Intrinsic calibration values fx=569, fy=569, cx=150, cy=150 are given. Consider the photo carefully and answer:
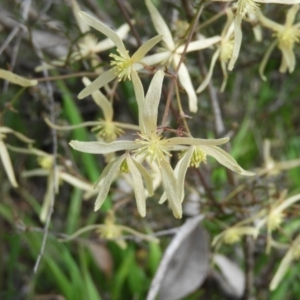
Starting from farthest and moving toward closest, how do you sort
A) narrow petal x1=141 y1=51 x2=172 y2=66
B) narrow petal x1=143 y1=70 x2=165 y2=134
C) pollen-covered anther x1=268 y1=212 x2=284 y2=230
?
pollen-covered anther x1=268 y1=212 x2=284 y2=230 < narrow petal x1=141 y1=51 x2=172 y2=66 < narrow petal x1=143 y1=70 x2=165 y2=134

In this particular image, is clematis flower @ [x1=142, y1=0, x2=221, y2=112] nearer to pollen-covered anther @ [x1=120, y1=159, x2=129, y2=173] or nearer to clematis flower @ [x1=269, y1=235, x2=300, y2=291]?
pollen-covered anther @ [x1=120, y1=159, x2=129, y2=173]

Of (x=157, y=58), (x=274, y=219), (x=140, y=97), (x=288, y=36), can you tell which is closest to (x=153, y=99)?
(x=140, y=97)

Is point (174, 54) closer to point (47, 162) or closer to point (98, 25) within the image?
point (98, 25)

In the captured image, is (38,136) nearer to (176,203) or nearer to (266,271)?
(266,271)

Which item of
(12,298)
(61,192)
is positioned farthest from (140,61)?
(61,192)

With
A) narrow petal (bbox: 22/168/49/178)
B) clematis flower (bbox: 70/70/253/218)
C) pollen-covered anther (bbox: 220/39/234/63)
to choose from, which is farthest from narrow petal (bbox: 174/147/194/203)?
narrow petal (bbox: 22/168/49/178)

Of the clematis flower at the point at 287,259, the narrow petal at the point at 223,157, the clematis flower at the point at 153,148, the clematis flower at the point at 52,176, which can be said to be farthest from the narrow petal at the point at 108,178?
the clematis flower at the point at 287,259
